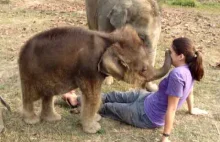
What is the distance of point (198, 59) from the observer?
408cm

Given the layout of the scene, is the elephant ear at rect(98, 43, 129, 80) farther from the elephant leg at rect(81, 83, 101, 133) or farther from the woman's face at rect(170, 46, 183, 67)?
the woman's face at rect(170, 46, 183, 67)

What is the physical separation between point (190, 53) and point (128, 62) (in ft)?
2.09

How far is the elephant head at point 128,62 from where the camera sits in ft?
12.7

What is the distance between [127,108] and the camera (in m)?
4.53

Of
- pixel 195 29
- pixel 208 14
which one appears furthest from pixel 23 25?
pixel 208 14

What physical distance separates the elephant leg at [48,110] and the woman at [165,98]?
36 cm

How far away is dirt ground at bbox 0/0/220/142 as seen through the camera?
14.3 feet

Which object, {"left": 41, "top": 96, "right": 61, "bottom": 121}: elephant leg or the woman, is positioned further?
{"left": 41, "top": 96, "right": 61, "bottom": 121}: elephant leg

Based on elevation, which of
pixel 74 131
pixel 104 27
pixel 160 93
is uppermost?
pixel 104 27

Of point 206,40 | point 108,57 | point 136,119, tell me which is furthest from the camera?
point 206,40

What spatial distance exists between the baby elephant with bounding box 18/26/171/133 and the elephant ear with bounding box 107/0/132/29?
1.18 metres

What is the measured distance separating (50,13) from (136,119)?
18.8 feet

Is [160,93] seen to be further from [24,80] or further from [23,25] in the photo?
[23,25]

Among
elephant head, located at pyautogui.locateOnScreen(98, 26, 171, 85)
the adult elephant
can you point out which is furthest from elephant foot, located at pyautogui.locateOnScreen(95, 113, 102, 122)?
the adult elephant
